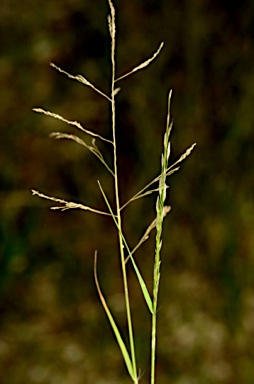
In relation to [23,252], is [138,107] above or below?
above

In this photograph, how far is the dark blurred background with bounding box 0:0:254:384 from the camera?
1813mm

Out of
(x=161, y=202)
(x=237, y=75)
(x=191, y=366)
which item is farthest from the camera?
(x=191, y=366)

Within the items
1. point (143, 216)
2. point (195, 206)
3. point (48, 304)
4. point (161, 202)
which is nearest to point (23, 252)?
point (48, 304)

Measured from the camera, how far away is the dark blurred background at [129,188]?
1813 mm

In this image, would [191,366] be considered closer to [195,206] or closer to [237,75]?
[195,206]

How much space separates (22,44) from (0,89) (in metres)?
0.12

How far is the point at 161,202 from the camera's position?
44 centimetres

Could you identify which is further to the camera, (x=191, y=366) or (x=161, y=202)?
(x=191, y=366)

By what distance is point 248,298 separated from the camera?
1.92 meters

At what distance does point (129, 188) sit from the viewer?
1953 millimetres

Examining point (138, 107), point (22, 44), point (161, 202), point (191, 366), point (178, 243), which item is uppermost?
point (22, 44)

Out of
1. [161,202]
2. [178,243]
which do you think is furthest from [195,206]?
[161,202]

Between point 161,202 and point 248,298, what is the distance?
1530 mm

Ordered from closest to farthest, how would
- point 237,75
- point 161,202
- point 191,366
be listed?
point 161,202 → point 237,75 → point 191,366
